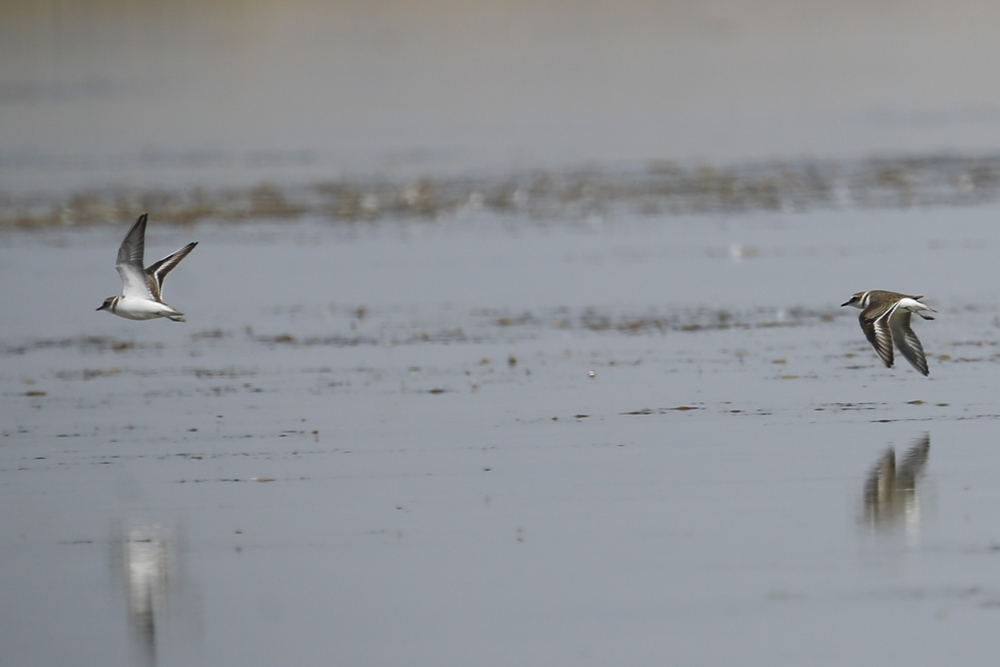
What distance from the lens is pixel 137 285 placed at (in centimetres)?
1172

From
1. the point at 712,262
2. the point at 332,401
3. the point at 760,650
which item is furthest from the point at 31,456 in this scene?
the point at 712,262

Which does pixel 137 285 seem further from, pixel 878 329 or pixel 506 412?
pixel 878 329

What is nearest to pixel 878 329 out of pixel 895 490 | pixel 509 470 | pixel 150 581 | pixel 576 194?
pixel 895 490

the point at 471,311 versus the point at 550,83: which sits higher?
the point at 550,83

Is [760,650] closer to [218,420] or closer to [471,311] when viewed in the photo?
[218,420]

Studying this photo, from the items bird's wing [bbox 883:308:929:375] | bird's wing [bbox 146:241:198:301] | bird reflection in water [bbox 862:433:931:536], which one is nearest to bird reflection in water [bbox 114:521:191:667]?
bird reflection in water [bbox 862:433:931:536]

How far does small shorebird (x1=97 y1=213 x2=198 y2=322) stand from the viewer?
1152 cm

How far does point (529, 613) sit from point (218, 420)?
4.54 metres

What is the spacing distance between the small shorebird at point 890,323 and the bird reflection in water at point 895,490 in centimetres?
111

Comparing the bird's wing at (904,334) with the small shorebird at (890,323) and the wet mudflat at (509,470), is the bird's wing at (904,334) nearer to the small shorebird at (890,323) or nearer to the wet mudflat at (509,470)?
the small shorebird at (890,323)

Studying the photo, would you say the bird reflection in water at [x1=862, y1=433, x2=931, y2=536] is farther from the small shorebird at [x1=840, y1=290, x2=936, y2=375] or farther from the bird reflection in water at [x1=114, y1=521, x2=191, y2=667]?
the bird reflection in water at [x1=114, y1=521, x2=191, y2=667]

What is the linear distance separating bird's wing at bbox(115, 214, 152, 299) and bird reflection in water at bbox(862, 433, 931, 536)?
5.15m

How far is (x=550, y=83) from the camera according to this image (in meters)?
44.9

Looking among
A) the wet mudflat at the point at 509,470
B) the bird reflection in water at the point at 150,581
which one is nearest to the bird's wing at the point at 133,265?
the wet mudflat at the point at 509,470
